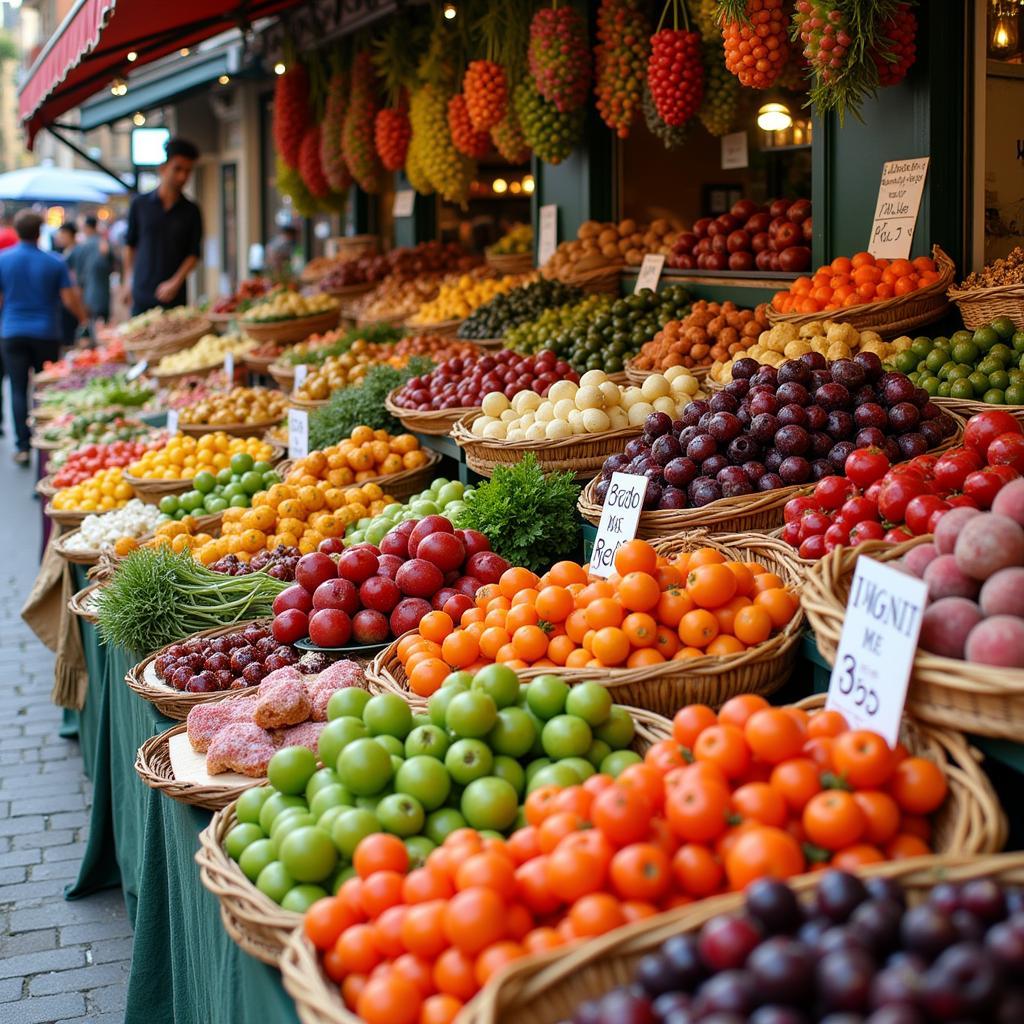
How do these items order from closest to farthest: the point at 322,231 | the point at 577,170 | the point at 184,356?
the point at 577,170, the point at 184,356, the point at 322,231

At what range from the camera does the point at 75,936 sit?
371cm

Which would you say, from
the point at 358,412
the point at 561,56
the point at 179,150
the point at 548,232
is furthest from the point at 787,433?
the point at 179,150

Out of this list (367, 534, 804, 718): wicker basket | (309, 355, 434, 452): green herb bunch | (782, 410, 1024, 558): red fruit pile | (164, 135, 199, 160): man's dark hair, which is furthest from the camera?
(164, 135, 199, 160): man's dark hair

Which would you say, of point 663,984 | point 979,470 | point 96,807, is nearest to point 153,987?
point 96,807

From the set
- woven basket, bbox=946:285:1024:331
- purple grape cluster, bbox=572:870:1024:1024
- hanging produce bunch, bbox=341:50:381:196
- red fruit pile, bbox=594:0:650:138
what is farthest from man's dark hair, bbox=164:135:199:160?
purple grape cluster, bbox=572:870:1024:1024

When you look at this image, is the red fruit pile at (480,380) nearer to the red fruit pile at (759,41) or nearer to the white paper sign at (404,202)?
the red fruit pile at (759,41)

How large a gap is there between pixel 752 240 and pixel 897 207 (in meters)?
1.01

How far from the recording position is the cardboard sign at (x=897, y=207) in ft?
13.7

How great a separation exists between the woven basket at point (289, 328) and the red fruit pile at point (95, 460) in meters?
2.11

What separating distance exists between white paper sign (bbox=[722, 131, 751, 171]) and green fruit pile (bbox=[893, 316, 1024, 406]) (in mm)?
3210

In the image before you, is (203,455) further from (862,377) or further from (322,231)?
(322,231)

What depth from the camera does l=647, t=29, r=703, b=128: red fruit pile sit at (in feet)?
16.8

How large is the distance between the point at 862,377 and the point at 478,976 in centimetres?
229

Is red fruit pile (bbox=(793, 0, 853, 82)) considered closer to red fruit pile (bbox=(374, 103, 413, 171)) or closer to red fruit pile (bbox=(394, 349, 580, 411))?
red fruit pile (bbox=(394, 349, 580, 411))
